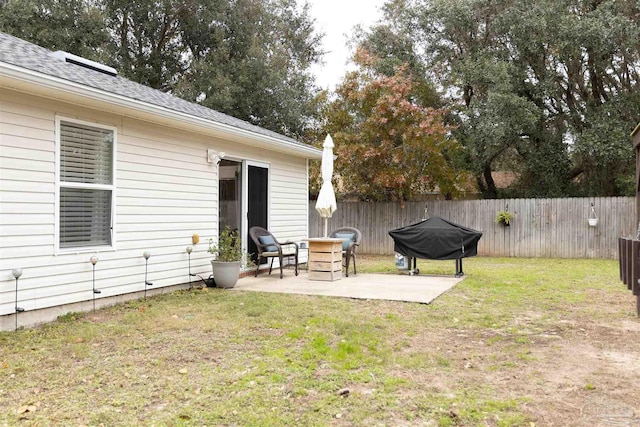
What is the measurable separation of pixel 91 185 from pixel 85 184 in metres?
0.08

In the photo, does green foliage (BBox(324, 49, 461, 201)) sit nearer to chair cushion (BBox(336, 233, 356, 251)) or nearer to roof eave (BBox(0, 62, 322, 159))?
chair cushion (BBox(336, 233, 356, 251))

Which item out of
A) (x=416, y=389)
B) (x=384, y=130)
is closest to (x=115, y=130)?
(x=416, y=389)

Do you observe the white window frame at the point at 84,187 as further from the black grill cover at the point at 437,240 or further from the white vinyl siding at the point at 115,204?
the black grill cover at the point at 437,240

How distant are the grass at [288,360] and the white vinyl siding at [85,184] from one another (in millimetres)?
876

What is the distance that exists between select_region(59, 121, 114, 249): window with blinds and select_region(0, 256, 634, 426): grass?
892 millimetres

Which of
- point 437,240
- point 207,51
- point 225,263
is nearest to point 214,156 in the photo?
point 225,263

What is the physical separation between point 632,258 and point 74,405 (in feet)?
15.8

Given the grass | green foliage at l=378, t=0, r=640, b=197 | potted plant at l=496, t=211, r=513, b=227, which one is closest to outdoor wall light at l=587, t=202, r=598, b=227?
potted plant at l=496, t=211, r=513, b=227

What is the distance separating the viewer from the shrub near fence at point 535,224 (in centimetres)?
1218

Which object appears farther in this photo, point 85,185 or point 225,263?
point 225,263

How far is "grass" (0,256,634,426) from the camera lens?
A: 9.45ft

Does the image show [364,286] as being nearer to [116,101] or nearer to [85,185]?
[85,185]

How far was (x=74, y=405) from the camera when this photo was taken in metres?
2.96

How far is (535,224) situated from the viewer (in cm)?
1279
